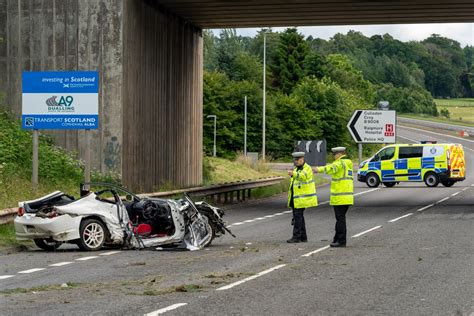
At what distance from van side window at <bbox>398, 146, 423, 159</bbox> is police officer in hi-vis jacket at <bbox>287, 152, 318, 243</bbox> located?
2962 centimetres

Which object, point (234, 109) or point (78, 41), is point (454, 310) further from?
point (234, 109)


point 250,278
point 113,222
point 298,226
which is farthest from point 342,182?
point 250,278

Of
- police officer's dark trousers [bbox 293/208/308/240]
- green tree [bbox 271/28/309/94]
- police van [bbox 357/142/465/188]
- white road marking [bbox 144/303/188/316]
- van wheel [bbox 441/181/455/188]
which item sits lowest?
van wheel [bbox 441/181/455/188]

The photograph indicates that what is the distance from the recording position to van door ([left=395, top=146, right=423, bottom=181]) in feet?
157

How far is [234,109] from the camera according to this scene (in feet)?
287

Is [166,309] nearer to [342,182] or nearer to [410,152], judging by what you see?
[342,182]

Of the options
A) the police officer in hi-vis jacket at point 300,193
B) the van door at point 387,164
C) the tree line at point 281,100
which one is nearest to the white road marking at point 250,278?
the police officer in hi-vis jacket at point 300,193

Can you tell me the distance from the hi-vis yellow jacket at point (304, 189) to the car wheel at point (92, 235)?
3456 millimetres

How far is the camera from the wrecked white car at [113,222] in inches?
674

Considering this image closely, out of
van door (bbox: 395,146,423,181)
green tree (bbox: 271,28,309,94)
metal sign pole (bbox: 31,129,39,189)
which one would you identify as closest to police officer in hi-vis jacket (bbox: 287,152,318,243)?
metal sign pole (bbox: 31,129,39,189)

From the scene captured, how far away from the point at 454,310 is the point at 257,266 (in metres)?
4.63

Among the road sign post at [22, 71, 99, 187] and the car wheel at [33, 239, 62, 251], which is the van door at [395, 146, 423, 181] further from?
the car wheel at [33, 239, 62, 251]

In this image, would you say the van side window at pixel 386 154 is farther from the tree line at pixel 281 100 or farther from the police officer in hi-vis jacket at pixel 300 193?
the police officer in hi-vis jacket at pixel 300 193

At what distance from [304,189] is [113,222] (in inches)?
136
